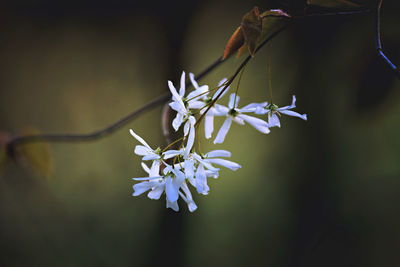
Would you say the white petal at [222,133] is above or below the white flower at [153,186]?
above

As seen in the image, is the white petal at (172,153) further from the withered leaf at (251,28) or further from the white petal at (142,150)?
the withered leaf at (251,28)

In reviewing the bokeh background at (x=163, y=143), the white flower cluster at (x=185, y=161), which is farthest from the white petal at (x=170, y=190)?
the bokeh background at (x=163, y=143)

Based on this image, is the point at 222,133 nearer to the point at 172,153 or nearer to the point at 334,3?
the point at 172,153

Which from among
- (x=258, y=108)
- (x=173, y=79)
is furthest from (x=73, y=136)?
(x=173, y=79)

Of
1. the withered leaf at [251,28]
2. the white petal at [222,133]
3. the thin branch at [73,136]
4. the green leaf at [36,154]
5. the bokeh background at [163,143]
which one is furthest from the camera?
the bokeh background at [163,143]

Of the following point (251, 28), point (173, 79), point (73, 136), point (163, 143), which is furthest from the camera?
point (163, 143)

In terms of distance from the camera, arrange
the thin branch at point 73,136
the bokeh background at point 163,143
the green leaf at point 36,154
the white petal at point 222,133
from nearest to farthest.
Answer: the white petal at point 222,133
the thin branch at point 73,136
the green leaf at point 36,154
the bokeh background at point 163,143

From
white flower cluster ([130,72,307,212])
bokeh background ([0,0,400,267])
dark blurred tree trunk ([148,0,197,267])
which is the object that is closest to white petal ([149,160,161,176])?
white flower cluster ([130,72,307,212])
